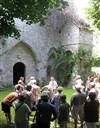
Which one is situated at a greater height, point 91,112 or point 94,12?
point 94,12

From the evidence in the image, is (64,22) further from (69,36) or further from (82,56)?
(82,56)

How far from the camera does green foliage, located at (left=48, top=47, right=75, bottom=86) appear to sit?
2919 centimetres

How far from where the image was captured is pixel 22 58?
28.6 m

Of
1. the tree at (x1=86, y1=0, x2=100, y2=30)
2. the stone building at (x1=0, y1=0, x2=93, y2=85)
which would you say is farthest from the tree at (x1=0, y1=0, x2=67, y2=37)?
the stone building at (x1=0, y1=0, x2=93, y2=85)

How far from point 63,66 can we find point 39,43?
3113mm

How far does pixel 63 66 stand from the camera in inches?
1161

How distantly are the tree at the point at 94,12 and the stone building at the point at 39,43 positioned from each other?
41.0ft

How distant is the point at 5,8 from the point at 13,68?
17.4 metres

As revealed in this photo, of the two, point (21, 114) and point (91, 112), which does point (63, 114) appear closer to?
point (91, 112)

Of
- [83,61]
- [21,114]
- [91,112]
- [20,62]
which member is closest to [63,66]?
[83,61]

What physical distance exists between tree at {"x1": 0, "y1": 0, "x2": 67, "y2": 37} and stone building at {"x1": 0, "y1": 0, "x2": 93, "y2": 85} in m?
14.4

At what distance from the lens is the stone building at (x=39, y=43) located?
27578 millimetres

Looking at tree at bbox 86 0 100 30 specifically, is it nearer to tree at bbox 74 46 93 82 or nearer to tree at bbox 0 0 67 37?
tree at bbox 0 0 67 37

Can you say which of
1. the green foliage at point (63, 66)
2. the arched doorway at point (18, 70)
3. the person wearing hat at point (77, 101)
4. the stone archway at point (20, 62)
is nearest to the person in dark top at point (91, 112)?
the person wearing hat at point (77, 101)
